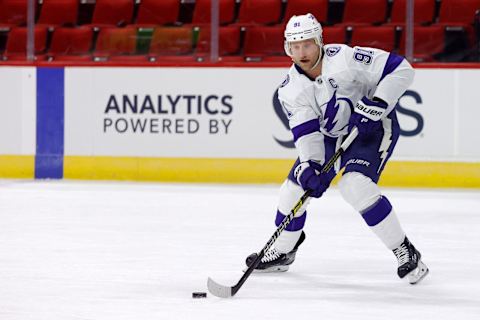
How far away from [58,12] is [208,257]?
3.90 metres

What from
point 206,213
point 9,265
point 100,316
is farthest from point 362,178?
point 206,213

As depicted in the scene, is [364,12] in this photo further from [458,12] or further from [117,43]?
[117,43]

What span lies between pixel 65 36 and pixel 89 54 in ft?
0.78

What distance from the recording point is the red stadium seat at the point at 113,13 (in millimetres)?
7477

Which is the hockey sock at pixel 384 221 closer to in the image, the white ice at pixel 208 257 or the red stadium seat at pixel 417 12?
the white ice at pixel 208 257

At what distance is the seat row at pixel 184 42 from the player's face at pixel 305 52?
3.51m

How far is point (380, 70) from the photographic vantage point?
11.9 ft

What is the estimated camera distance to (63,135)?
291 inches

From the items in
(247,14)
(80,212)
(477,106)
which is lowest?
Result: (80,212)

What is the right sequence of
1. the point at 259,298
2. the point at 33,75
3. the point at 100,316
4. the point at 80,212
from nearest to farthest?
the point at 100,316 < the point at 259,298 < the point at 80,212 < the point at 33,75

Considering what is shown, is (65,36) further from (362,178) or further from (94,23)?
(362,178)

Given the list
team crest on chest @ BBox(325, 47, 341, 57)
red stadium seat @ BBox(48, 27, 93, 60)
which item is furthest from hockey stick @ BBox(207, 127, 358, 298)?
red stadium seat @ BBox(48, 27, 93, 60)

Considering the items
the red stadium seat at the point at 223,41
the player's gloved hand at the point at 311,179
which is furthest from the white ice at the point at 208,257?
the red stadium seat at the point at 223,41

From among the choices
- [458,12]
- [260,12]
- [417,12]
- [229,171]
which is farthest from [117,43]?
[458,12]
